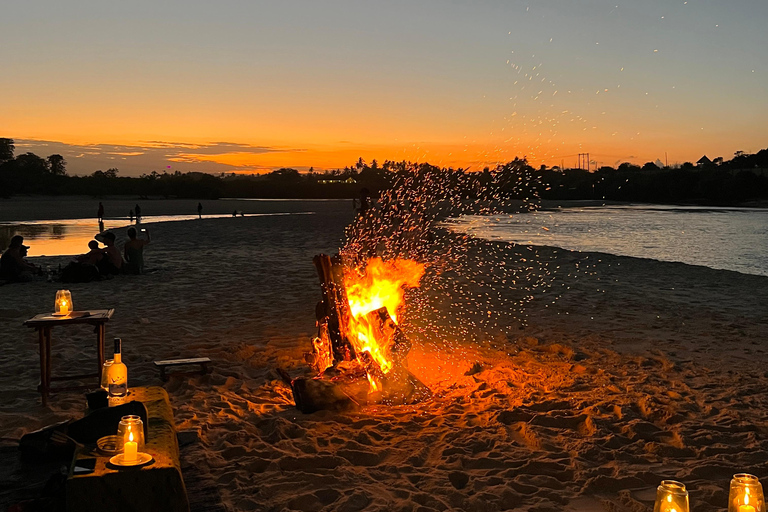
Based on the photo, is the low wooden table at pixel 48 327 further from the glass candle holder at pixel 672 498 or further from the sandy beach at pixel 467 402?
the glass candle holder at pixel 672 498

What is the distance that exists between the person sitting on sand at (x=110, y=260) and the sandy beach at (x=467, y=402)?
1603mm

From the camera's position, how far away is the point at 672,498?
2752mm

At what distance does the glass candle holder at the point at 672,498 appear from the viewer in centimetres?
274

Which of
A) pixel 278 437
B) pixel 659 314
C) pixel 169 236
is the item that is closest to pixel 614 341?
pixel 659 314

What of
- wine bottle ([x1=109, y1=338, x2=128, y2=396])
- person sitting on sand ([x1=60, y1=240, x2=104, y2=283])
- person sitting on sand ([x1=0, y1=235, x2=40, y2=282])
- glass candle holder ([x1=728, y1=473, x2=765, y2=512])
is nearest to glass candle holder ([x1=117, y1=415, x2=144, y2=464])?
wine bottle ([x1=109, y1=338, x2=128, y2=396])

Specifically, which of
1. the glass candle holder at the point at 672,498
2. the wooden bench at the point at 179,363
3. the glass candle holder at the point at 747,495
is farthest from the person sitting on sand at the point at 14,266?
the glass candle holder at the point at 747,495

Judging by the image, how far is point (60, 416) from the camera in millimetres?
5883

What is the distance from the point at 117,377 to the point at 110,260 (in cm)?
1082

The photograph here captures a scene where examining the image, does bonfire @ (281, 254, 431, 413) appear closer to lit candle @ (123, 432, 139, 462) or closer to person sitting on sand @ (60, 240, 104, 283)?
lit candle @ (123, 432, 139, 462)

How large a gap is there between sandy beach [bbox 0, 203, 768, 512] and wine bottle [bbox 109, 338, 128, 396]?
2.43 ft

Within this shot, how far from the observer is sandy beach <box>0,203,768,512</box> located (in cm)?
467

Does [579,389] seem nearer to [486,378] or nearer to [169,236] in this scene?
[486,378]

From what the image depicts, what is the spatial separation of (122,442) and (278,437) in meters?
2.01

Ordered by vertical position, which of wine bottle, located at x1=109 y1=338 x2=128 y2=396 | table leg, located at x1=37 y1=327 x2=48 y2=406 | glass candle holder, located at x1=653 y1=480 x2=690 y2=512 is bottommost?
table leg, located at x1=37 y1=327 x2=48 y2=406
